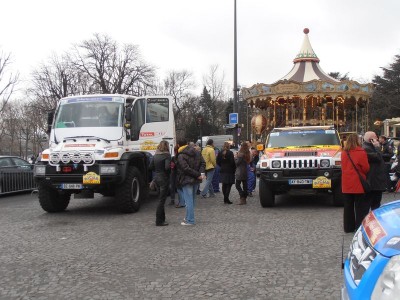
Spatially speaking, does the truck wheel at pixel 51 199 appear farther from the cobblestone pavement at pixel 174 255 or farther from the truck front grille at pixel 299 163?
the truck front grille at pixel 299 163

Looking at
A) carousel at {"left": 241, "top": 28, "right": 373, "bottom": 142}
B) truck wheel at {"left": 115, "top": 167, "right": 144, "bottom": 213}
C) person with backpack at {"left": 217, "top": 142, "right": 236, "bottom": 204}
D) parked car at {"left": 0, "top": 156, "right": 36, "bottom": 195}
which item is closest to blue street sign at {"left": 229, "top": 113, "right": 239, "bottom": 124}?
carousel at {"left": 241, "top": 28, "right": 373, "bottom": 142}

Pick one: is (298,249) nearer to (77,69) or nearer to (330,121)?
(330,121)

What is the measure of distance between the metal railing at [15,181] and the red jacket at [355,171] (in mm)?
11132

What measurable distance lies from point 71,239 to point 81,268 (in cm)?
188

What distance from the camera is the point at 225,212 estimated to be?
997 cm

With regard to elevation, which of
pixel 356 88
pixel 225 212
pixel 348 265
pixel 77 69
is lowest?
pixel 225 212

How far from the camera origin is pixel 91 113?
10.4 metres

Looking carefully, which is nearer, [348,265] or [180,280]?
[348,265]

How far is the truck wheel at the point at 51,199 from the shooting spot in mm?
9992

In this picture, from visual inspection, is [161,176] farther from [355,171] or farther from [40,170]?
[355,171]

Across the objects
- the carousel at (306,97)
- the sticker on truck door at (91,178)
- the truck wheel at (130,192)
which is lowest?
the truck wheel at (130,192)

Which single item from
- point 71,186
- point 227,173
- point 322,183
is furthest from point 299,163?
point 71,186

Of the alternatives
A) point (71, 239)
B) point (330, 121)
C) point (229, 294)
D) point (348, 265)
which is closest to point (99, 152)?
point (71, 239)

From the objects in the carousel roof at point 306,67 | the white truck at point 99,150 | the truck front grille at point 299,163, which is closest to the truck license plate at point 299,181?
the truck front grille at point 299,163
